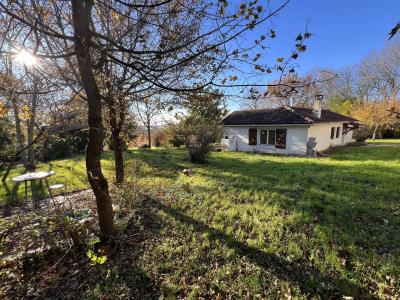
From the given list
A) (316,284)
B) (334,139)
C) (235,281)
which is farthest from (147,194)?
(334,139)

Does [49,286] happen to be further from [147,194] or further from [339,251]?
[339,251]

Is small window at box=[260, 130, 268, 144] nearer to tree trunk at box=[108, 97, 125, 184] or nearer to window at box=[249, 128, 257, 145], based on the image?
window at box=[249, 128, 257, 145]

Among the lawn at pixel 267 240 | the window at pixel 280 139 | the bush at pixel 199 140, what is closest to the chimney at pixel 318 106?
the window at pixel 280 139

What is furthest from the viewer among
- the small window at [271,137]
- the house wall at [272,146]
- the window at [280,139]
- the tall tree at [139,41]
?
the small window at [271,137]

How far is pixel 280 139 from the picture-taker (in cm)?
1661

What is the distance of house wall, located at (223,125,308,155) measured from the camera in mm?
15375

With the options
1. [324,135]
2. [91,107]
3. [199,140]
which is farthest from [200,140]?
[324,135]

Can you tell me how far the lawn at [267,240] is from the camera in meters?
2.90

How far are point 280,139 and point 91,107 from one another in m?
15.4

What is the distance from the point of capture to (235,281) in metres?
2.99

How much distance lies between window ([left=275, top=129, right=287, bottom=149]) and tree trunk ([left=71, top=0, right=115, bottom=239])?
1475 centimetres

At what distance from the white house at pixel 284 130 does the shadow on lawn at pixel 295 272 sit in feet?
43.2

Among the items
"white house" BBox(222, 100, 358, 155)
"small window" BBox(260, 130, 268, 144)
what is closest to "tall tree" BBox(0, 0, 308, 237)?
"white house" BBox(222, 100, 358, 155)

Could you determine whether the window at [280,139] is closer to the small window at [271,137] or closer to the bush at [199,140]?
the small window at [271,137]
